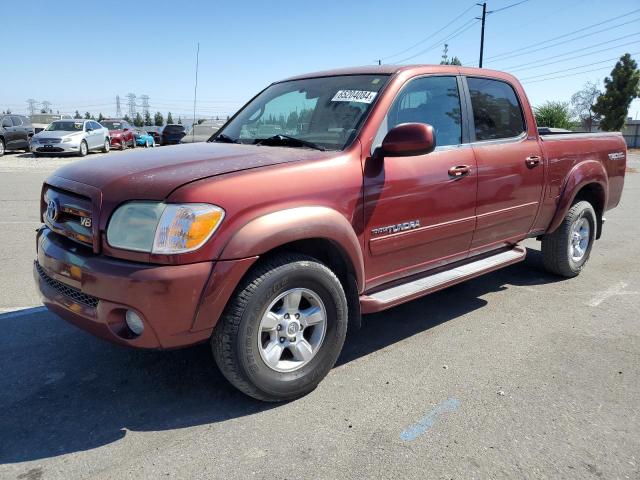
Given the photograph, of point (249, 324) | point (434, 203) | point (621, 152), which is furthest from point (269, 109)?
point (621, 152)

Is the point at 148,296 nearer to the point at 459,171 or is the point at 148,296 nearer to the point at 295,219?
the point at 295,219

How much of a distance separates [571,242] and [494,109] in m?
1.79

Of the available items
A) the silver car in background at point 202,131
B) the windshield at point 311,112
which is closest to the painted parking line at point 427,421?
the windshield at point 311,112

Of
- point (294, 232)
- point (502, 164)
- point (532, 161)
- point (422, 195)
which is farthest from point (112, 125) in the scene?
point (294, 232)

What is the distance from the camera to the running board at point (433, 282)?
3.27 meters

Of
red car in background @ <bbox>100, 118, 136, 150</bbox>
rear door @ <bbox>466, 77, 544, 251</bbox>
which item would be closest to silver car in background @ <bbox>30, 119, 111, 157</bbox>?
red car in background @ <bbox>100, 118, 136, 150</bbox>

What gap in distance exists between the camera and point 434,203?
139 inches

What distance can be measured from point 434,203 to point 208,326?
1752 mm

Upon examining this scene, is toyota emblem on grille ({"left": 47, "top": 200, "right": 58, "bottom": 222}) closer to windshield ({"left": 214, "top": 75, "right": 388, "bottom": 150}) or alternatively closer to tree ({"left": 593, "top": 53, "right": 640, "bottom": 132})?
windshield ({"left": 214, "top": 75, "right": 388, "bottom": 150})

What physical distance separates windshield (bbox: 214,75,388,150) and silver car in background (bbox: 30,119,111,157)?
1806 cm

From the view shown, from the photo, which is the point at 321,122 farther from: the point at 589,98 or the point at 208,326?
the point at 589,98

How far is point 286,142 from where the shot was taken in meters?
3.50

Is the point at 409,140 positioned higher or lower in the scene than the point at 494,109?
lower

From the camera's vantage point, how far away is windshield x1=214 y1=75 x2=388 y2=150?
3.41 m
